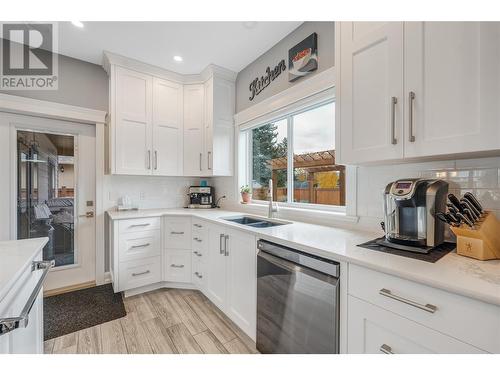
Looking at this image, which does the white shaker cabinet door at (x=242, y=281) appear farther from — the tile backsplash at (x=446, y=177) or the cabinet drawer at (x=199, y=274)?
the tile backsplash at (x=446, y=177)

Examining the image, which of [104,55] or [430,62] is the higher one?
[104,55]

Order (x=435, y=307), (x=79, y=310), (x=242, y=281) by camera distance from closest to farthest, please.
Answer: (x=435, y=307), (x=242, y=281), (x=79, y=310)

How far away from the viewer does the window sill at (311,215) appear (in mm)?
1766

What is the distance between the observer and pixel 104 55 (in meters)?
2.55

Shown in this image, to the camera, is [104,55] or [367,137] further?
[104,55]

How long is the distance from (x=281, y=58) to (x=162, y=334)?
2814mm

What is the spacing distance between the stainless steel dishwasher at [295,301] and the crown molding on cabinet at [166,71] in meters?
2.31

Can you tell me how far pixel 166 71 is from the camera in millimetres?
2871

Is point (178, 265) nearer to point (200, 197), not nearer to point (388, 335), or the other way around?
point (200, 197)

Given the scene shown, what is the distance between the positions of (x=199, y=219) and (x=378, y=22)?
7.09 feet

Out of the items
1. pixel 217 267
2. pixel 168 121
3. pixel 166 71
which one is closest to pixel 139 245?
pixel 217 267

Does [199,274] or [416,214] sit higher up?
[416,214]
